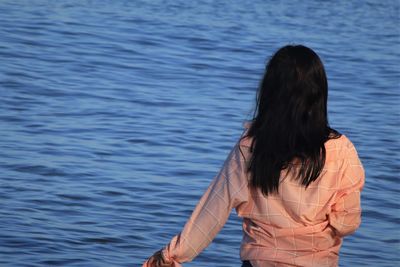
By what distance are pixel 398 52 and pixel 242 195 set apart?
12.6m

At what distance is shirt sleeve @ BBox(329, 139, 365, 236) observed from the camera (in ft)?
11.1

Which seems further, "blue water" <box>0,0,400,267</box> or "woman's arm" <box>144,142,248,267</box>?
"blue water" <box>0,0,400,267</box>

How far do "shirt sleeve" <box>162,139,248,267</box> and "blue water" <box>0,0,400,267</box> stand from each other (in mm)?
615

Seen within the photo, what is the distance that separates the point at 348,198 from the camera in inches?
134

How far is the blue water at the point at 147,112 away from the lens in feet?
22.2

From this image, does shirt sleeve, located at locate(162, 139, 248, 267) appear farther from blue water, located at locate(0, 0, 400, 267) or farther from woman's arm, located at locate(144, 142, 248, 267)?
blue water, located at locate(0, 0, 400, 267)

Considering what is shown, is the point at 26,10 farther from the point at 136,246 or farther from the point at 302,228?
the point at 302,228

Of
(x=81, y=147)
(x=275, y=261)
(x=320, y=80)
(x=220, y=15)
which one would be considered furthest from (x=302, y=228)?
(x=220, y=15)

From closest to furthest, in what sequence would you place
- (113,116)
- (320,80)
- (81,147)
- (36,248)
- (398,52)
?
(320,80) → (36,248) → (81,147) → (113,116) → (398,52)

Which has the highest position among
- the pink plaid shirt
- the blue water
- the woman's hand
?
the pink plaid shirt

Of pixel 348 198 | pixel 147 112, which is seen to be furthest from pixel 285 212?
pixel 147 112

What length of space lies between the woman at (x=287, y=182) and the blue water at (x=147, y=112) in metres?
0.63

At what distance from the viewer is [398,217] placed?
24.9ft

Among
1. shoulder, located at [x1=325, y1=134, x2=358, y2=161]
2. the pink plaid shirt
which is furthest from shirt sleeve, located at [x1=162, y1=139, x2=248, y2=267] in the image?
shoulder, located at [x1=325, y1=134, x2=358, y2=161]
